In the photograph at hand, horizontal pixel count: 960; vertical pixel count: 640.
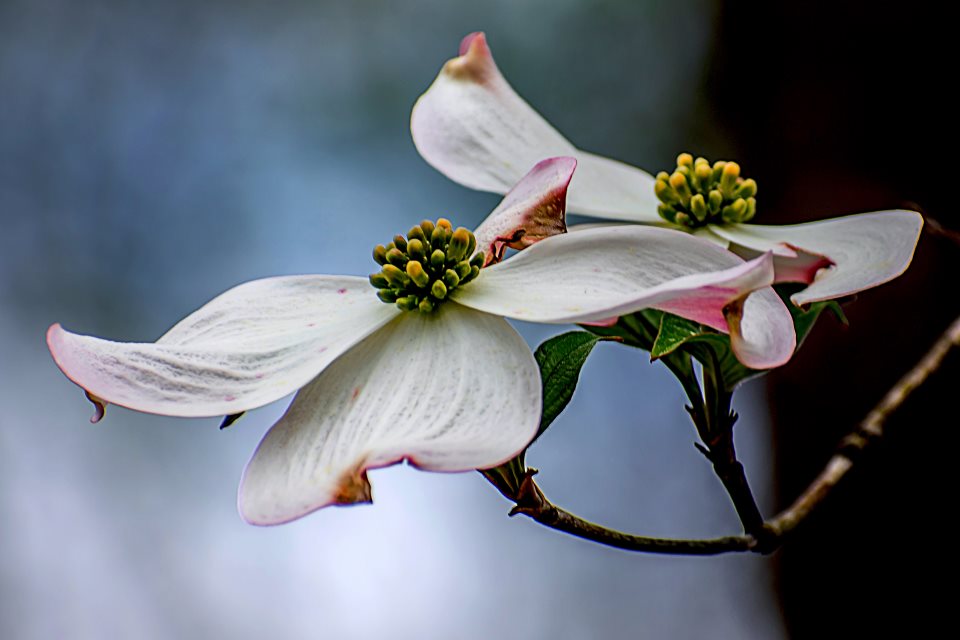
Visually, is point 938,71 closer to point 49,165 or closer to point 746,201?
point 746,201

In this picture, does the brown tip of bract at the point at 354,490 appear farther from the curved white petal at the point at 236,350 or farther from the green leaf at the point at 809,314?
the green leaf at the point at 809,314

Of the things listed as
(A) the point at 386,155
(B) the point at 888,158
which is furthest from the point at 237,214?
(B) the point at 888,158

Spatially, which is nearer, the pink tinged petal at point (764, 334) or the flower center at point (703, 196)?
the pink tinged petal at point (764, 334)

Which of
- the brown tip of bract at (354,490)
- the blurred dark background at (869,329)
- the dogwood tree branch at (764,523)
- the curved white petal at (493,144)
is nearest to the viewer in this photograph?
the brown tip of bract at (354,490)

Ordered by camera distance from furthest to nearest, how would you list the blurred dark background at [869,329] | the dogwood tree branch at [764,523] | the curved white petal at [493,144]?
the blurred dark background at [869,329] < the curved white petal at [493,144] < the dogwood tree branch at [764,523]

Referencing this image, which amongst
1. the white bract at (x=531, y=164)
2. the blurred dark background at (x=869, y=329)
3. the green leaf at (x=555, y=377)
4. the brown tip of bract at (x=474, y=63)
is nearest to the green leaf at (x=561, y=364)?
the green leaf at (x=555, y=377)

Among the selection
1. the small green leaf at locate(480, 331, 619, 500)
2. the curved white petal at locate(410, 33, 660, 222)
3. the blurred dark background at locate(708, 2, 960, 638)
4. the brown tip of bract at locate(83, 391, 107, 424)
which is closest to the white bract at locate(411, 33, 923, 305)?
the curved white petal at locate(410, 33, 660, 222)

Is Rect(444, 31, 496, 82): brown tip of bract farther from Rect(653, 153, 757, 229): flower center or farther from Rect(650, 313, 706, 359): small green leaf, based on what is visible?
Rect(650, 313, 706, 359): small green leaf
